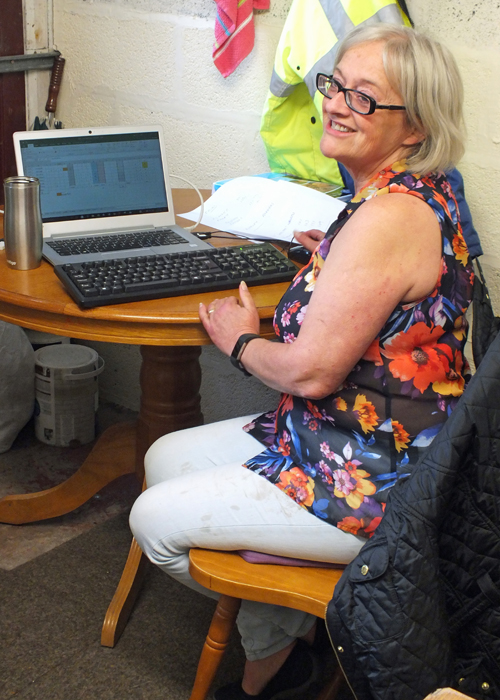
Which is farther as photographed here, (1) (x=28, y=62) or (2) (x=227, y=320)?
(1) (x=28, y=62)

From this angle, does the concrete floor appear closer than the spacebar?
No

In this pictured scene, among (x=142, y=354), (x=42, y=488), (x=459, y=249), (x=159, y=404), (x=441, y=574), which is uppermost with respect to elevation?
(x=459, y=249)

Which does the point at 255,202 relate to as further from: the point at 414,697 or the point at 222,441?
the point at 414,697

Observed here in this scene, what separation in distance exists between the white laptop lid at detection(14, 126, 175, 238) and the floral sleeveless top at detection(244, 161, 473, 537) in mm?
573

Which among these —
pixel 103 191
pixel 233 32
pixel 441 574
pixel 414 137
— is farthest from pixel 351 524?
pixel 233 32

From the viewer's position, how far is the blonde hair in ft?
3.85

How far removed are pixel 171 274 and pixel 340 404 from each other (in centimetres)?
41

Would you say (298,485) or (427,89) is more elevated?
(427,89)

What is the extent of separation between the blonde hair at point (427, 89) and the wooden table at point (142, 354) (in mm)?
388

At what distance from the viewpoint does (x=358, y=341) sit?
43.3 inches

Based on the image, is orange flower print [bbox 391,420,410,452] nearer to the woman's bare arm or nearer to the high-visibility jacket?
the woman's bare arm

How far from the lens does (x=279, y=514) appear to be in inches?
46.9

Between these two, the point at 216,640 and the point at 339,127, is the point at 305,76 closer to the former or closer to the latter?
the point at 339,127

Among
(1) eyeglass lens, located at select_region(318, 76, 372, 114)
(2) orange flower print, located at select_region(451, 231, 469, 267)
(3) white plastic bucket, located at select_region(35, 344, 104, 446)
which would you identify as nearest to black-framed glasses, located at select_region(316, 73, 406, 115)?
(1) eyeglass lens, located at select_region(318, 76, 372, 114)
